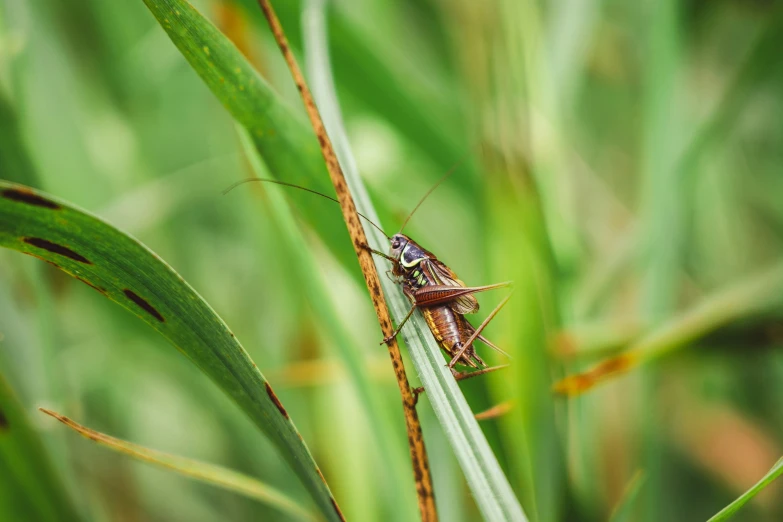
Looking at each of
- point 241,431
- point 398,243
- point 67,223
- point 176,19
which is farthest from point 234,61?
point 241,431

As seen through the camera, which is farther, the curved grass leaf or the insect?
the insect

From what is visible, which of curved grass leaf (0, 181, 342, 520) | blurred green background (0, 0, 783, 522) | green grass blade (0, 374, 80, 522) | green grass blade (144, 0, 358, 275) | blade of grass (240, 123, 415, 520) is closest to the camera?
curved grass leaf (0, 181, 342, 520)

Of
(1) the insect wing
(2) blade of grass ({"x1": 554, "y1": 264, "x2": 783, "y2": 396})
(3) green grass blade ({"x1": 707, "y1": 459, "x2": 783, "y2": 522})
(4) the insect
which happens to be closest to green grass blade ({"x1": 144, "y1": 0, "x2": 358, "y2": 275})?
(4) the insect

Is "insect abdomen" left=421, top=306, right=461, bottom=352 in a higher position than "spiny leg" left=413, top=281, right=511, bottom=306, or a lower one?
lower

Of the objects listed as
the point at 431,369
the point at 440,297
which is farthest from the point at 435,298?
the point at 431,369

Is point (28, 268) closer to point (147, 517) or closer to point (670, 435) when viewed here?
point (147, 517)

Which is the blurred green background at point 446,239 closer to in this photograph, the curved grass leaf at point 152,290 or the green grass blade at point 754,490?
the green grass blade at point 754,490

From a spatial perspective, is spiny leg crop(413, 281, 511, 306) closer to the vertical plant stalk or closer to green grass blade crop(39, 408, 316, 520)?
the vertical plant stalk
